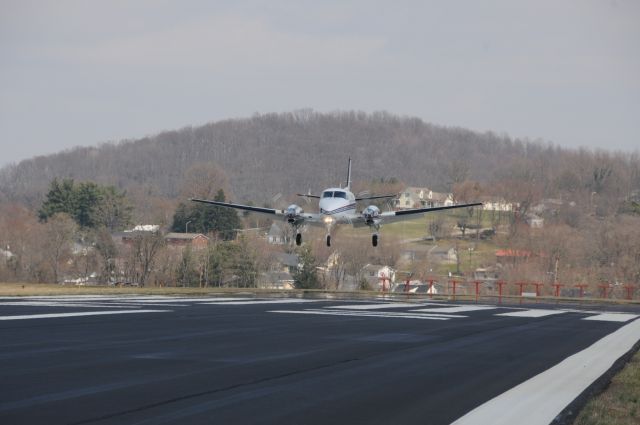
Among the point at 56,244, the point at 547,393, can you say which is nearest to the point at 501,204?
the point at 56,244

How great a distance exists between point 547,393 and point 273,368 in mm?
4760

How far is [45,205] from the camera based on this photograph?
13738cm

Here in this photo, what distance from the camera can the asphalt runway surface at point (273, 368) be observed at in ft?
36.0

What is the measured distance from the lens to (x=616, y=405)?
12.7 m

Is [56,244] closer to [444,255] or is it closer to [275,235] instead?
[275,235]

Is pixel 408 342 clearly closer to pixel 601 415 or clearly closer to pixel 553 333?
pixel 553 333

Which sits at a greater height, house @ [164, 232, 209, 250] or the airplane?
house @ [164, 232, 209, 250]

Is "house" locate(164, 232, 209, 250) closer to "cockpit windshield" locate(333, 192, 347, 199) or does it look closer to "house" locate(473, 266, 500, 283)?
"house" locate(473, 266, 500, 283)

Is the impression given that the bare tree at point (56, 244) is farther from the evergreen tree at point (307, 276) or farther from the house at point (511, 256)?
the house at point (511, 256)

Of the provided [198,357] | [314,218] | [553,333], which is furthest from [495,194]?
[198,357]

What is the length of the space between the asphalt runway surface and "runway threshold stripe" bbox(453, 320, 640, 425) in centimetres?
6

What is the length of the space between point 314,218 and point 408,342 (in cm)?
3263

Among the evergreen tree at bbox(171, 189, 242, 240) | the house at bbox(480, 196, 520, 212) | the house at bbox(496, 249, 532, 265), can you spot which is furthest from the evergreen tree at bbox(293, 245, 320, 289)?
the house at bbox(480, 196, 520, 212)

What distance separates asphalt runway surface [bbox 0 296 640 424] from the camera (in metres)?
→ 11.0
